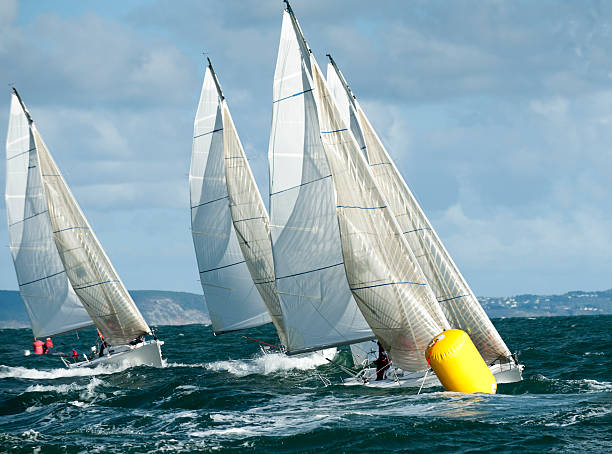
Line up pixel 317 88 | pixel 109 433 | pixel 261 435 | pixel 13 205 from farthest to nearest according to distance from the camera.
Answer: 1. pixel 13 205
2. pixel 317 88
3. pixel 109 433
4. pixel 261 435

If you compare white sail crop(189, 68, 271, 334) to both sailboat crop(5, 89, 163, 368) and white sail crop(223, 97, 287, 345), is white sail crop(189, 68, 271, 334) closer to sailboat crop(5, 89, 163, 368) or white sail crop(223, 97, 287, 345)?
white sail crop(223, 97, 287, 345)

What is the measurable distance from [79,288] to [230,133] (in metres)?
12.2

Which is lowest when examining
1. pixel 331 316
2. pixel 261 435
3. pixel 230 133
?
pixel 261 435

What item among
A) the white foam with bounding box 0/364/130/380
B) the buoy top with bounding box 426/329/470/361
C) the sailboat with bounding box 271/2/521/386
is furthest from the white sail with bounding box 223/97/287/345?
the buoy top with bounding box 426/329/470/361

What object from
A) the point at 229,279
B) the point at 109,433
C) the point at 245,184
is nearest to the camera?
the point at 109,433

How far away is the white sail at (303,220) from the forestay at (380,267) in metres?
0.73

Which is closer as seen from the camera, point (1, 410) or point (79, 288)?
point (1, 410)

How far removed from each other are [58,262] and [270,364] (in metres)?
14.1

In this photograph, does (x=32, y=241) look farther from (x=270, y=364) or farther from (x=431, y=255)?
(x=431, y=255)

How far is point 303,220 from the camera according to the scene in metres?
29.9

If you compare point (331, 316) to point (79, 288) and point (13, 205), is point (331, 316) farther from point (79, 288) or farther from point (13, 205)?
point (13, 205)

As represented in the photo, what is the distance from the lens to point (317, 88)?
2988 cm

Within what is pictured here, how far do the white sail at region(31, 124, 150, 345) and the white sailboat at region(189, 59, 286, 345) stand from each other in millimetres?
4574

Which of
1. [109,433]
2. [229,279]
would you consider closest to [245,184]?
[229,279]
